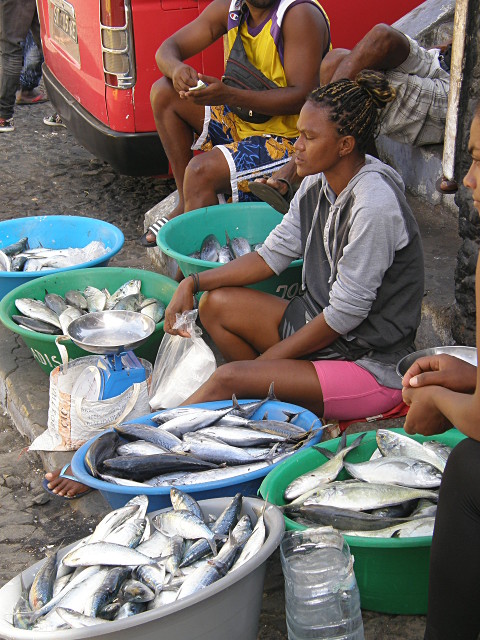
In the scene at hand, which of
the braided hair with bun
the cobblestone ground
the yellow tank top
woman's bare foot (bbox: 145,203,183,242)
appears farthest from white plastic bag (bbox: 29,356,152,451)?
the yellow tank top

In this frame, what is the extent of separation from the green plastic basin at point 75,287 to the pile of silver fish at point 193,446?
862mm

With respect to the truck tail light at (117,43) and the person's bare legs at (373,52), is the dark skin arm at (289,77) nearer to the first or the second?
the person's bare legs at (373,52)

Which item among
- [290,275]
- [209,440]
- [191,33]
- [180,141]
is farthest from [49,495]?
[191,33]

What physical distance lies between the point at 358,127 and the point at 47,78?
186 inches

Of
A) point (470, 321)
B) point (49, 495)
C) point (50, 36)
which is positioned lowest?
point (49, 495)

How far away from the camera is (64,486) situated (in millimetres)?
3445

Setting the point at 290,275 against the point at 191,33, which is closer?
the point at 290,275

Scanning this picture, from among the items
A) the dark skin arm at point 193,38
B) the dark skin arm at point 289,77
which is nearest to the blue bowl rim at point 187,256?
the dark skin arm at point 289,77

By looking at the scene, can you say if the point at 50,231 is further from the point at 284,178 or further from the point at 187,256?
the point at 284,178

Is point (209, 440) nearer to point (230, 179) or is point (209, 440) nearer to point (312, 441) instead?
point (312, 441)

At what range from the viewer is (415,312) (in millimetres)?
3309

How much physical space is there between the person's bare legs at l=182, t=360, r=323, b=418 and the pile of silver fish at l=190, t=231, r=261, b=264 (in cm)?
135

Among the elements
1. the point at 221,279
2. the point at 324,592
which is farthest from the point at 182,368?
the point at 324,592

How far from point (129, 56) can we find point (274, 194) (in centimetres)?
211
